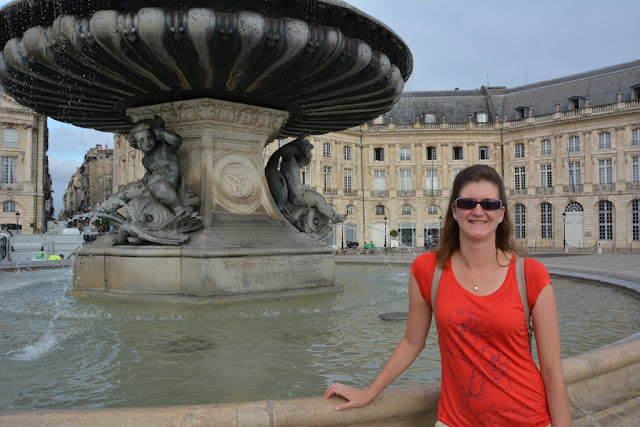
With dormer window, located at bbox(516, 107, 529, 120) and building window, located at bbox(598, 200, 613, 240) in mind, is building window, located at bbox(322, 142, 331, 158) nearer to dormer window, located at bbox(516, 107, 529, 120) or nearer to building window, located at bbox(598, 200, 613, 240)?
dormer window, located at bbox(516, 107, 529, 120)

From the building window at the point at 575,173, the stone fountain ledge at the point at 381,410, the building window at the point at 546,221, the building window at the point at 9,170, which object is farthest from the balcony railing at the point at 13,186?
the stone fountain ledge at the point at 381,410

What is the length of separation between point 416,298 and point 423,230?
173 ft

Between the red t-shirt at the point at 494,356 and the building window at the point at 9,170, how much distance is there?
5406 cm

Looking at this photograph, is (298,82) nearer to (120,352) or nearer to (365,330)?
(365,330)

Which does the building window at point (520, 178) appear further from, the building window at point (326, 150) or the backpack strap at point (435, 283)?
the backpack strap at point (435, 283)

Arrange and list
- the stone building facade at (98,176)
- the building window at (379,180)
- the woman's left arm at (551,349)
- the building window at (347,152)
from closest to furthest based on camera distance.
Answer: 1. the woman's left arm at (551,349)
2. the building window at (347,152)
3. the building window at (379,180)
4. the stone building facade at (98,176)

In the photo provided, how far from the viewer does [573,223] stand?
1961 inches

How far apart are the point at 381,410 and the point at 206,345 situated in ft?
8.00

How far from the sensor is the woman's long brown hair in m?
1.85

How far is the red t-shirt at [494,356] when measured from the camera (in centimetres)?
169

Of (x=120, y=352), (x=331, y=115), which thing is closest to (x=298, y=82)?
(x=331, y=115)

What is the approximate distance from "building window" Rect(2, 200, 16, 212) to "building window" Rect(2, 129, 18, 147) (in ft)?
16.7

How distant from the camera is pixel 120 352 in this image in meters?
4.00

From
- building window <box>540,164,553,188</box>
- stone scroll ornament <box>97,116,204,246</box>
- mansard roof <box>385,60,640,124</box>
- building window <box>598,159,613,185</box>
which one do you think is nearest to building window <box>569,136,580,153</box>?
building window <box>598,159,613,185</box>
